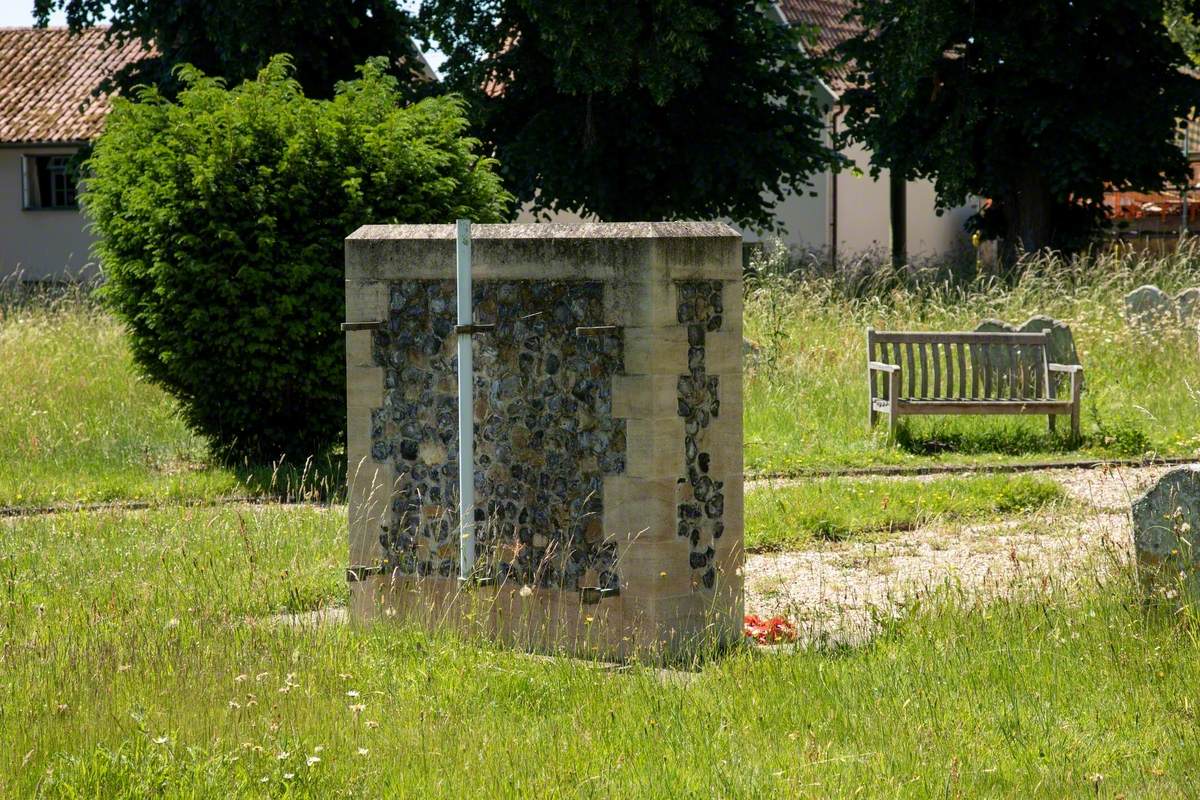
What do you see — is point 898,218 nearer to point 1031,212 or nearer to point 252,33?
point 1031,212

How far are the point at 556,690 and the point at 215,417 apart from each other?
682 centimetres

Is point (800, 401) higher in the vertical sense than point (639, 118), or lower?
lower

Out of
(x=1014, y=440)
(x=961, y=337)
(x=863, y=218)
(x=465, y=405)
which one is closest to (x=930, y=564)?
(x=465, y=405)

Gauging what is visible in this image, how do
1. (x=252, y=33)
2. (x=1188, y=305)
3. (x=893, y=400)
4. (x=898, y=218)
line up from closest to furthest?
1. (x=893, y=400)
2. (x=1188, y=305)
3. (x=252, y=33)
4. (x=898, y=218)

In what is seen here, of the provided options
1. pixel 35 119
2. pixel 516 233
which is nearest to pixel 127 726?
pixel 516 233

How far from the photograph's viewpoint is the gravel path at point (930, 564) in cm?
745

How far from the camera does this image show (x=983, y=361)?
14.0 metres

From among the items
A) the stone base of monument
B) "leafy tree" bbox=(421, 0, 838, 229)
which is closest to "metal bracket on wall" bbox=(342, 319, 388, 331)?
the stone base of monument

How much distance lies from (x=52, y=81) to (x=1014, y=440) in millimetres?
28725

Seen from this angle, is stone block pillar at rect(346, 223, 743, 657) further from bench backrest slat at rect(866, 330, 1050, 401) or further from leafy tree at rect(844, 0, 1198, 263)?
leafy tree at rect(844, 0, 1198, 263)

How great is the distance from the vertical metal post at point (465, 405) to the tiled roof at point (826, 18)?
2922 centimetres

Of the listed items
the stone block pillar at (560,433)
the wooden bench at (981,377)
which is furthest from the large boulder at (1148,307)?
the stone block pillar at (560,433)

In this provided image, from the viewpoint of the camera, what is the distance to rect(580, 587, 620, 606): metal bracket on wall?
6.98 metres

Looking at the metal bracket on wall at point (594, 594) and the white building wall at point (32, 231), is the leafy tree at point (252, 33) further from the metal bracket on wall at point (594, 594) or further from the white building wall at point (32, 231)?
the metal bracket on wall at point (594, 594)
